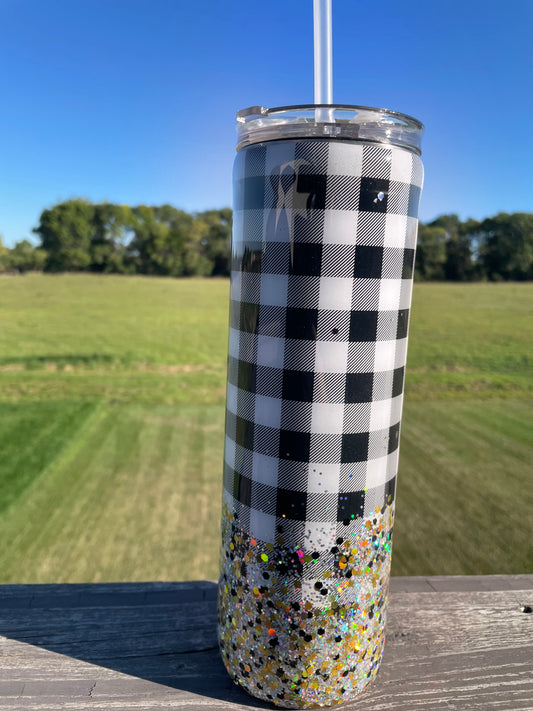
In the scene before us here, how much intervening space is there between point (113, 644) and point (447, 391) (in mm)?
6031

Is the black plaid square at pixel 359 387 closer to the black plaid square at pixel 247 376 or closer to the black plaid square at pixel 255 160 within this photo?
the black plaid square at pixel 247 376

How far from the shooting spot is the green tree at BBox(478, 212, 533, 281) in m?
4.42

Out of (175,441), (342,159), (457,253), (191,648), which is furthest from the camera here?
(175,441)

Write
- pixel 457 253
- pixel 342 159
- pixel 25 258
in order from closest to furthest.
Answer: pixel 342 159, pixel 457 253, pixel 25 258

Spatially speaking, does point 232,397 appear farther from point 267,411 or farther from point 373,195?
point 373,195

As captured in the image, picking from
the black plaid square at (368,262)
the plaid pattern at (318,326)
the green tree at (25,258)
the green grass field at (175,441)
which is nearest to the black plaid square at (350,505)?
→ the plaid pattern at (318,326)

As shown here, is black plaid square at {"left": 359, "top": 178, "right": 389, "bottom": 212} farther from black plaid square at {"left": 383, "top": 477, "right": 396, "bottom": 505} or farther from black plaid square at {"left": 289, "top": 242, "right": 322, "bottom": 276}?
black plaid square at {"left": 383, "top": 477, "right": 396, "bottom": 505}

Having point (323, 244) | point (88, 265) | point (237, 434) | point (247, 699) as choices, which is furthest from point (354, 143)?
point (88, 265)

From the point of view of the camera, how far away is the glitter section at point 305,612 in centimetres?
54

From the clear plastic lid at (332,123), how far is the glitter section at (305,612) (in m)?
0.37

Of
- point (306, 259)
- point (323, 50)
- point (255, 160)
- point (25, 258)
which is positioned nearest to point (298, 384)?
point (306, 259)

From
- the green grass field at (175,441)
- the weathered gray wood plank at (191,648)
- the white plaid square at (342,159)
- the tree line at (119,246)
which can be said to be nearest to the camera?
the white plaid square at (342,159)

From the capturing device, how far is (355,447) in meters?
0.53

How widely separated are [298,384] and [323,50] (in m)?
0.33
